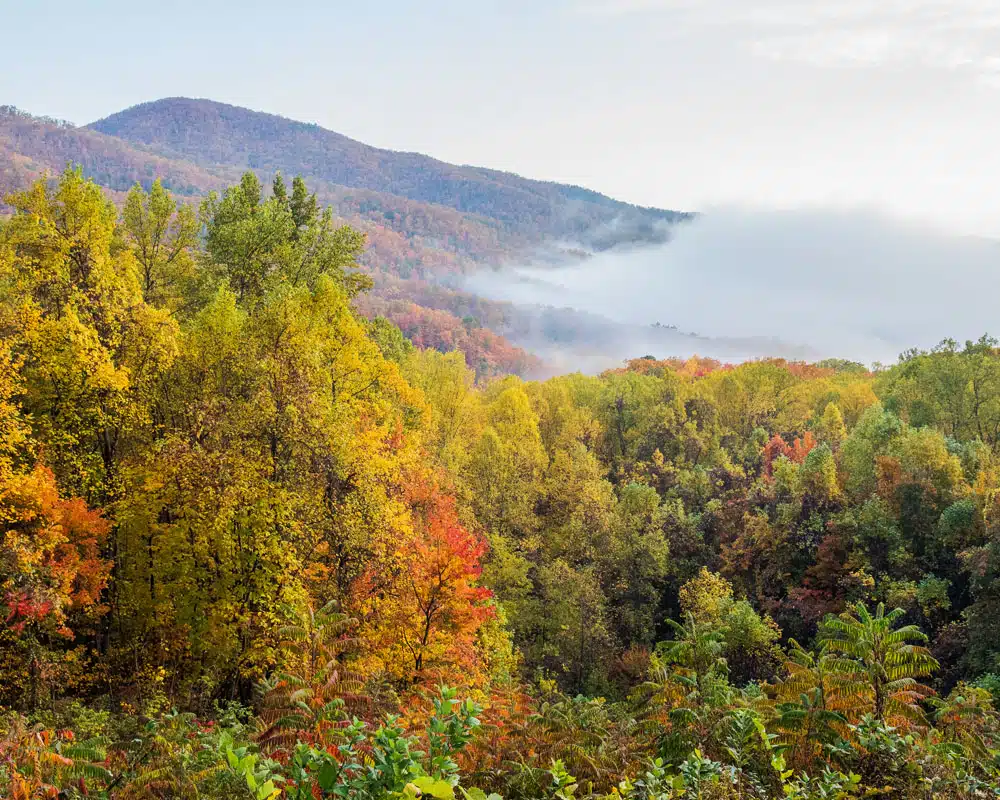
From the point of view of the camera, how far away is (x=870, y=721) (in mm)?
7086

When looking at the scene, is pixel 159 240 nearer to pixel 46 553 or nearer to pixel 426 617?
pixel 46 553

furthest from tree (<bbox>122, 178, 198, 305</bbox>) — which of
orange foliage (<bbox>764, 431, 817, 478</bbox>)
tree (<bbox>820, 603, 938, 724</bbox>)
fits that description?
orange foliage (<bbox>764, 431, 817, 478</bbox>)

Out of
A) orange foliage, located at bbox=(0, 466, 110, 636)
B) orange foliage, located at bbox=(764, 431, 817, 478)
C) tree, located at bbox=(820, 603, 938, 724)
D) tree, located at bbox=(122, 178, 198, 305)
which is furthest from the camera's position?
orange foliage, located at bbox=(764, 431, 817, 478)

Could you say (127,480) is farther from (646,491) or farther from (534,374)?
(534,374)

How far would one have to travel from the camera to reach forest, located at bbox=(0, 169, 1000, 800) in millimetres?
8398

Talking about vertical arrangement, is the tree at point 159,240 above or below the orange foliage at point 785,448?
above

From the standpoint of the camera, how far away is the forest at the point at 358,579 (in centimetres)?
840

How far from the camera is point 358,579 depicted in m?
19.8

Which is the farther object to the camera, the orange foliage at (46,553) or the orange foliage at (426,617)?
the orange foliage at (426,617)

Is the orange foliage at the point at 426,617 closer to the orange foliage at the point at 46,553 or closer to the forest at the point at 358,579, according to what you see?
the forest at the point at 358,579

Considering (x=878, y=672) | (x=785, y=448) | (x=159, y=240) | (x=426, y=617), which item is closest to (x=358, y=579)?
(x=426, y=617)

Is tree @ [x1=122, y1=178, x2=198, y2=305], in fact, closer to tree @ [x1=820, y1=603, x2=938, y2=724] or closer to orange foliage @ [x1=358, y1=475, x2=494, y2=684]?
orange foliage @ [x1=358, y1=475, x2=494, y2=684]

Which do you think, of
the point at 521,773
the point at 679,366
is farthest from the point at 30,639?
the point at 679,366

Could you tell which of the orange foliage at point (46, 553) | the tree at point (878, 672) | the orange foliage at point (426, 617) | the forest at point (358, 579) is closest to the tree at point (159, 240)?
the forest at point (358, 579)
